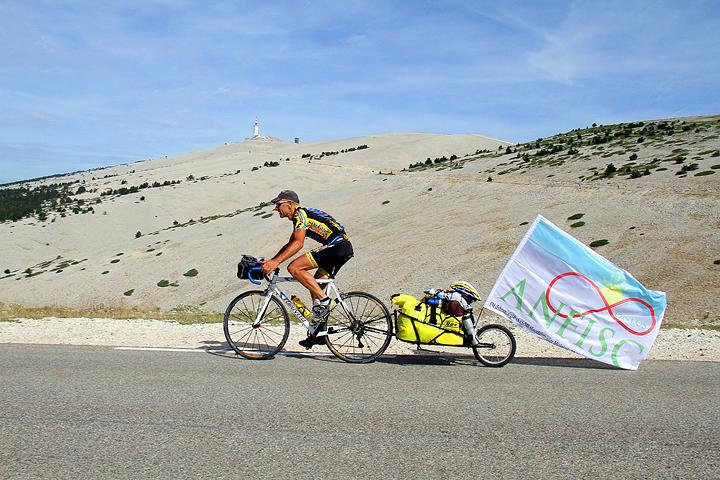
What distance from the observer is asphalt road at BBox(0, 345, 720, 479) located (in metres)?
4.41

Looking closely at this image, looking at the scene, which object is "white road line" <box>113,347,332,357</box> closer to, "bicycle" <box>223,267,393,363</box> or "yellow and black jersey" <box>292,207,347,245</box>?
"bicycle" <box>223,267,393,363</box>

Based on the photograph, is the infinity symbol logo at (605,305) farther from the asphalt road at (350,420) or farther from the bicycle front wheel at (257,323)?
the bicycle front wheel at (257,323)

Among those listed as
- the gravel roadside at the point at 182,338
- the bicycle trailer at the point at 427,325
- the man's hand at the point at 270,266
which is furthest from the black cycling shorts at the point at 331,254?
the gravel roadside at the point at 182,338

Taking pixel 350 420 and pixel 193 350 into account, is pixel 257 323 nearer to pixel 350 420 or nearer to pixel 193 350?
pixel 193 350

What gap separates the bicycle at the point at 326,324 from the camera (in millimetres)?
8219

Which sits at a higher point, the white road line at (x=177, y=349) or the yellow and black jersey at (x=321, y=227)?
the yellow and black jersey at (x=321, y=227)

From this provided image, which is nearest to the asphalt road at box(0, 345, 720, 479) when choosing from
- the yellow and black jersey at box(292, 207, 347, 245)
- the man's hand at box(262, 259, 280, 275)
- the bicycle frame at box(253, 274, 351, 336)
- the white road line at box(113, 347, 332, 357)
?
the white road line at box(113, 347, 332, 357)

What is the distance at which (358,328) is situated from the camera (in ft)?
27.2

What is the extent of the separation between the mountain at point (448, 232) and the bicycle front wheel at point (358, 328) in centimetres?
810

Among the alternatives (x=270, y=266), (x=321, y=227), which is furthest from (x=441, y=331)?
(x=270, y=266)

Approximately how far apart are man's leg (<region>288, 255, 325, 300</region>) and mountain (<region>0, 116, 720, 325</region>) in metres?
8.96

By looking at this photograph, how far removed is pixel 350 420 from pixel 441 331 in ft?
9.81

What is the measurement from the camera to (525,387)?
673cm

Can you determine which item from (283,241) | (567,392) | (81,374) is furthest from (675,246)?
(283,241)
